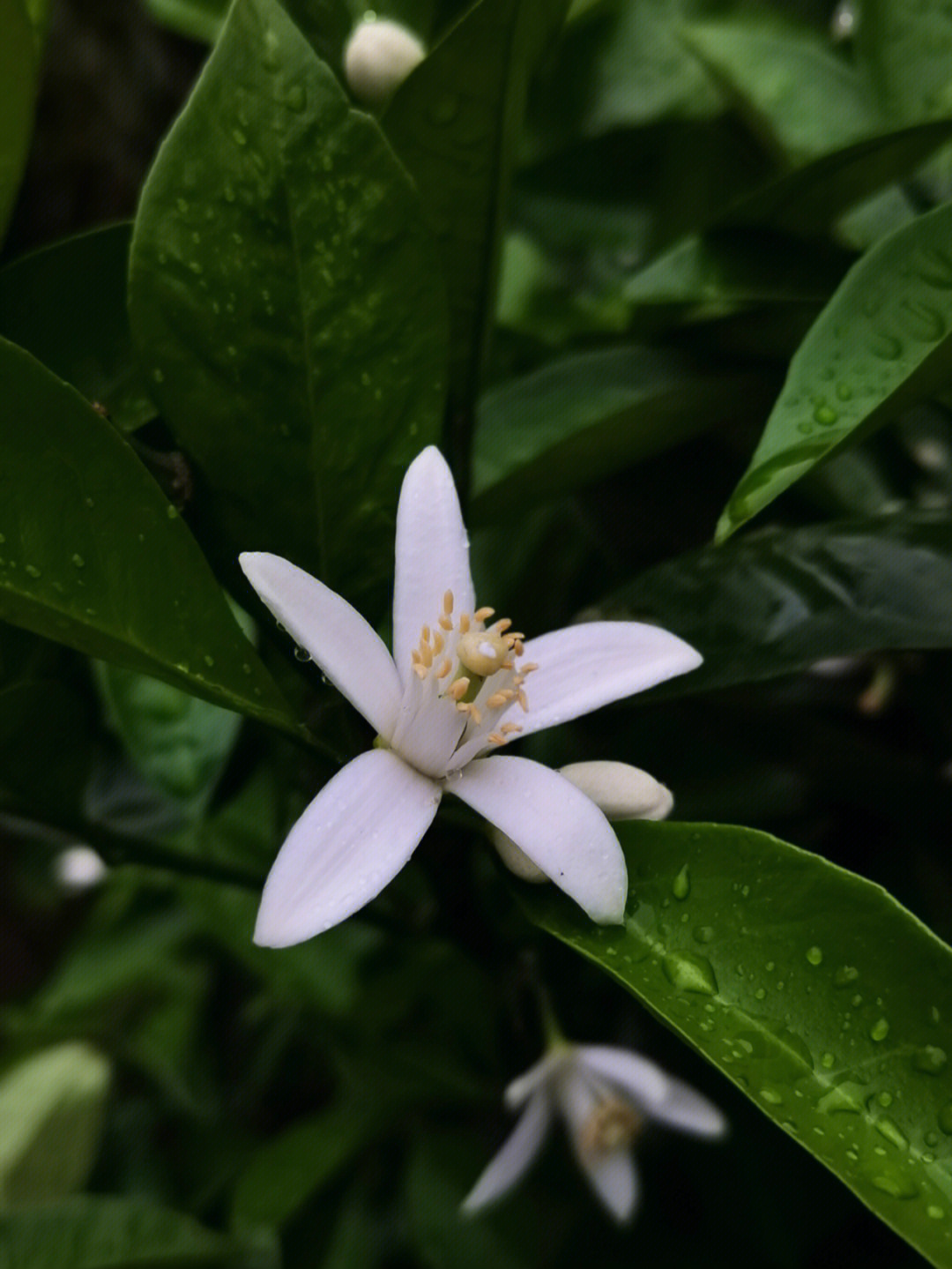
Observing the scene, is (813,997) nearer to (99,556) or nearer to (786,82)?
(99,556)

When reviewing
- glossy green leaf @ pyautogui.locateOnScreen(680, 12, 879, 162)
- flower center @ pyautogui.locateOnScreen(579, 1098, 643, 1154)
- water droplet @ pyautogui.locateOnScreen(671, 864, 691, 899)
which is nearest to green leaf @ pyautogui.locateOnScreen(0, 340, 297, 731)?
water droplet @ pyautogui.locateOnScreen(671, 864, 691, 899)

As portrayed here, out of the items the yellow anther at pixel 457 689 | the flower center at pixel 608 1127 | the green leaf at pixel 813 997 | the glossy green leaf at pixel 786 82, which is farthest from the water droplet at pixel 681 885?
the glossy green leaf at pixel 786 82

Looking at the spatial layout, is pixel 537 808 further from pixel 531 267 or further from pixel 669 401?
pixel 531 267

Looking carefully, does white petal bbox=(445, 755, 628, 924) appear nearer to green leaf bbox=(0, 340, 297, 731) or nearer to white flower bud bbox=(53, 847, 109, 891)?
green leaf bbox=(0, 340, 297, 731)

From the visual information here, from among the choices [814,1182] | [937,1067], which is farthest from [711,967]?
[814,1182]

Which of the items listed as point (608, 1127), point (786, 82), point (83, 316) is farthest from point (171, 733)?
point (786, 82)
